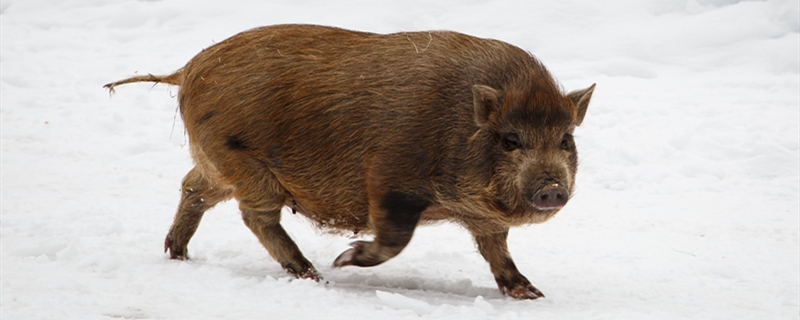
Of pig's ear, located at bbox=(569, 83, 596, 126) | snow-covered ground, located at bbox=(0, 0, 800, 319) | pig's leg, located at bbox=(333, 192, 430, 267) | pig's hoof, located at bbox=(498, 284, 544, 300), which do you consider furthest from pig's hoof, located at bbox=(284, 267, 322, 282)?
pig's ear, located at bbox=(569, 83, 596, 126)

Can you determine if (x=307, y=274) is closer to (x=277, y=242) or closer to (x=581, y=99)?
(x=277, y=242)

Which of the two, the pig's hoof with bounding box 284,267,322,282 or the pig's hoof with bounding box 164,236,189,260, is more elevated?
the pig's hoof with bounding box 164,236,189,260

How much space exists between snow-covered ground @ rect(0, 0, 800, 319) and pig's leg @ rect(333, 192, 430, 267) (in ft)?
0.79

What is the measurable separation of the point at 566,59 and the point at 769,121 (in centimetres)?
319

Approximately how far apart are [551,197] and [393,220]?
90cm

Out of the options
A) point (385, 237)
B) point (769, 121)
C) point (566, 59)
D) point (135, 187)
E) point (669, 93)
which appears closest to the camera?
point (385, 237)

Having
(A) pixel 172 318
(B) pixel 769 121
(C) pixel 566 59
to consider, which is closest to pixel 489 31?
(C) pixel 566 59

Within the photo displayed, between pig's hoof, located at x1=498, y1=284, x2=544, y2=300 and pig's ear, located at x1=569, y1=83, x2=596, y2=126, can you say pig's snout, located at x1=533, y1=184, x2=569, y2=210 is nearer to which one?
pig's ear, located at x1=569, y1=83, x2=596, y2=126

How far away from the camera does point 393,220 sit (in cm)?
470

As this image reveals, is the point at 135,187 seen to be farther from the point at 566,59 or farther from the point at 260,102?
the point at 566,59

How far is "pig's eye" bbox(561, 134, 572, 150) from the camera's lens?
4.72 meters

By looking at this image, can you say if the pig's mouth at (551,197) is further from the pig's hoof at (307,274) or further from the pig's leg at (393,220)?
the pig's hoof at (307,274)

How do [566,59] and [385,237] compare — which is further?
[566,59]

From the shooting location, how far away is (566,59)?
12.2 m
